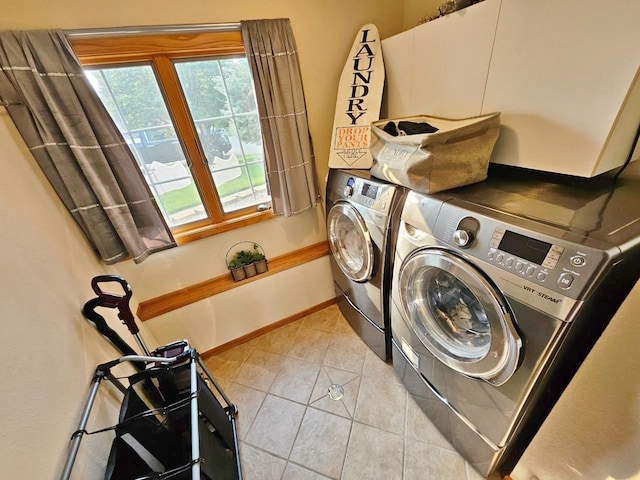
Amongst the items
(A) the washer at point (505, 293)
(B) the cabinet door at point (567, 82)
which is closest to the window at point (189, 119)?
(A) the washer at point (505, 293)

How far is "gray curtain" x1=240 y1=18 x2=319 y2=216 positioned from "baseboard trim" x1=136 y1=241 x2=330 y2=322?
370mm

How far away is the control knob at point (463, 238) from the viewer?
0.81m

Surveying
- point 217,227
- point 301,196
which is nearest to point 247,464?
A: point 217,227

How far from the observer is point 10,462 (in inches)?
22.5

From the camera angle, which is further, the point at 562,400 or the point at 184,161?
the point at 184,161

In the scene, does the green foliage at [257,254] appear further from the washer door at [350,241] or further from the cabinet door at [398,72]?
the cabinet door at [398,72]

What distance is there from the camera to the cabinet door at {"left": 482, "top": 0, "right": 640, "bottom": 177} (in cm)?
69

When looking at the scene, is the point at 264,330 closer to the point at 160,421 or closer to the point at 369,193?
the point at 160,421

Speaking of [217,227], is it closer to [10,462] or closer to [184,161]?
[184,161]

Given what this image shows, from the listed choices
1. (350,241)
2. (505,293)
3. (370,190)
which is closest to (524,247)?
(505,293)

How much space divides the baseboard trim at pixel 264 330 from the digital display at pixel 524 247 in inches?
63.3

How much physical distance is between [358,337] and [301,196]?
3.60 ft

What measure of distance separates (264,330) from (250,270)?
534mm

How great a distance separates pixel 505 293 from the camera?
→ 0.74 meters
